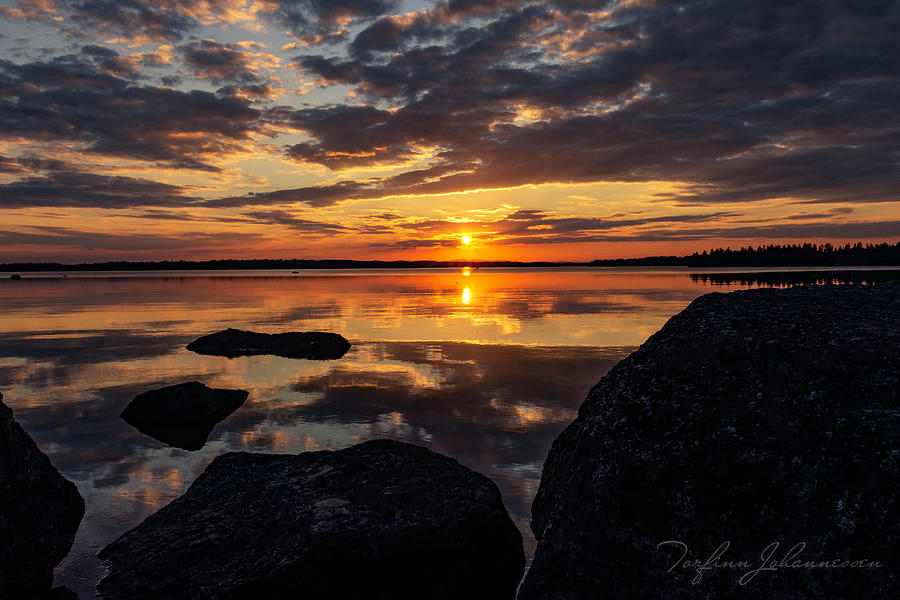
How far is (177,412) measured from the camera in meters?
11.3

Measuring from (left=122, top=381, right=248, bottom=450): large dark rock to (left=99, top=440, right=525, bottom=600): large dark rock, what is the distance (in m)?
4.83

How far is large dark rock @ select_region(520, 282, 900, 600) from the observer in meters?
3.43

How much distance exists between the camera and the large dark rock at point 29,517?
5.39 meters

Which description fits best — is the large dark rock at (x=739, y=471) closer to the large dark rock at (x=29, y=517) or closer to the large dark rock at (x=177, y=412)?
the large dark rock at (x=29, y=517)

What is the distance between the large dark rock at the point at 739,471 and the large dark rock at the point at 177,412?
8756mm

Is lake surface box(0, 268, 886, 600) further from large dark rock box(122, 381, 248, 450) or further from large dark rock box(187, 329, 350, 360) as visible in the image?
large dark rock box(187, 329, 350, 360)

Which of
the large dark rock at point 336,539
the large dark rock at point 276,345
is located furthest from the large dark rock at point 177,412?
the large dark rock at point 276,345

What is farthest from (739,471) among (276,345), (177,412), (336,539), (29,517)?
(276,345)

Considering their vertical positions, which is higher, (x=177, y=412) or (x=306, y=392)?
(x=177, y=412)

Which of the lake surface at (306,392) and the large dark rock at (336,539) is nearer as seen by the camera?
the large dark rock at (336,539)

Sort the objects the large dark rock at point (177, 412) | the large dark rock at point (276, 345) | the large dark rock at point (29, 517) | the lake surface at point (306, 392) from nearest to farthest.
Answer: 1. the large dark rock at point (29, 517)
2. the lake surface at point (306, 392)
3. the large dark rock at point (177, 412)
4. the large dark rock at point (276, 345)

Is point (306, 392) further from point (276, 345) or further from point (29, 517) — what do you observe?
point (29, 517)

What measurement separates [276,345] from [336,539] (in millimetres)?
15894

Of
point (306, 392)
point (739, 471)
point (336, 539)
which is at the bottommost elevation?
point (306, 392)
